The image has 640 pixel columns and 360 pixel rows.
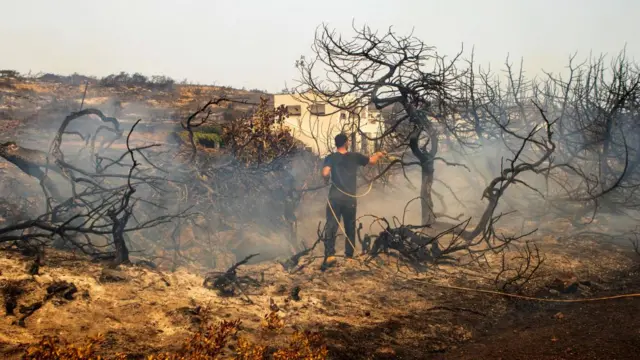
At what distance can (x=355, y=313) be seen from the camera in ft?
14.3

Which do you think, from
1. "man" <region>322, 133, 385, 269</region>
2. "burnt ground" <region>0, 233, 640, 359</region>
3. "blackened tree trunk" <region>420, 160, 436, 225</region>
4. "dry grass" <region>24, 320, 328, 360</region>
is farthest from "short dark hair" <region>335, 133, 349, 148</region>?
"dry grass" <region>24, 320, 328, 360</region>

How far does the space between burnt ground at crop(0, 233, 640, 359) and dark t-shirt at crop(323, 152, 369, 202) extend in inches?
53.5

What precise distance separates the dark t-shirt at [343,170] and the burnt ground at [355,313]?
4.46 ft

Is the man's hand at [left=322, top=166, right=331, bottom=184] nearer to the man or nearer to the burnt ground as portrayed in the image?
the man

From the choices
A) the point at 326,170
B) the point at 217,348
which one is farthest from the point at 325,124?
the point at 217,348

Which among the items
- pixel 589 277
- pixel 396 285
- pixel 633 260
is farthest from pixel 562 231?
pixel 396 285

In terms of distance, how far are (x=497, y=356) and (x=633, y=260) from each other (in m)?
4.63

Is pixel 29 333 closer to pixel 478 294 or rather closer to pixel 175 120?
pixel 478 294

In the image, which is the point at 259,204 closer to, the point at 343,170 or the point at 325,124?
the point at 343,170

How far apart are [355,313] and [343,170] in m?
2.73

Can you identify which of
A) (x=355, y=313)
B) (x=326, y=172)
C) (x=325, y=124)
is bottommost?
(x=355, y=313)

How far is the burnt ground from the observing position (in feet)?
11.0

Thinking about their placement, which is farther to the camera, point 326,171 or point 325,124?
point 325,124

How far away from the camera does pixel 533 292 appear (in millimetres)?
5188
